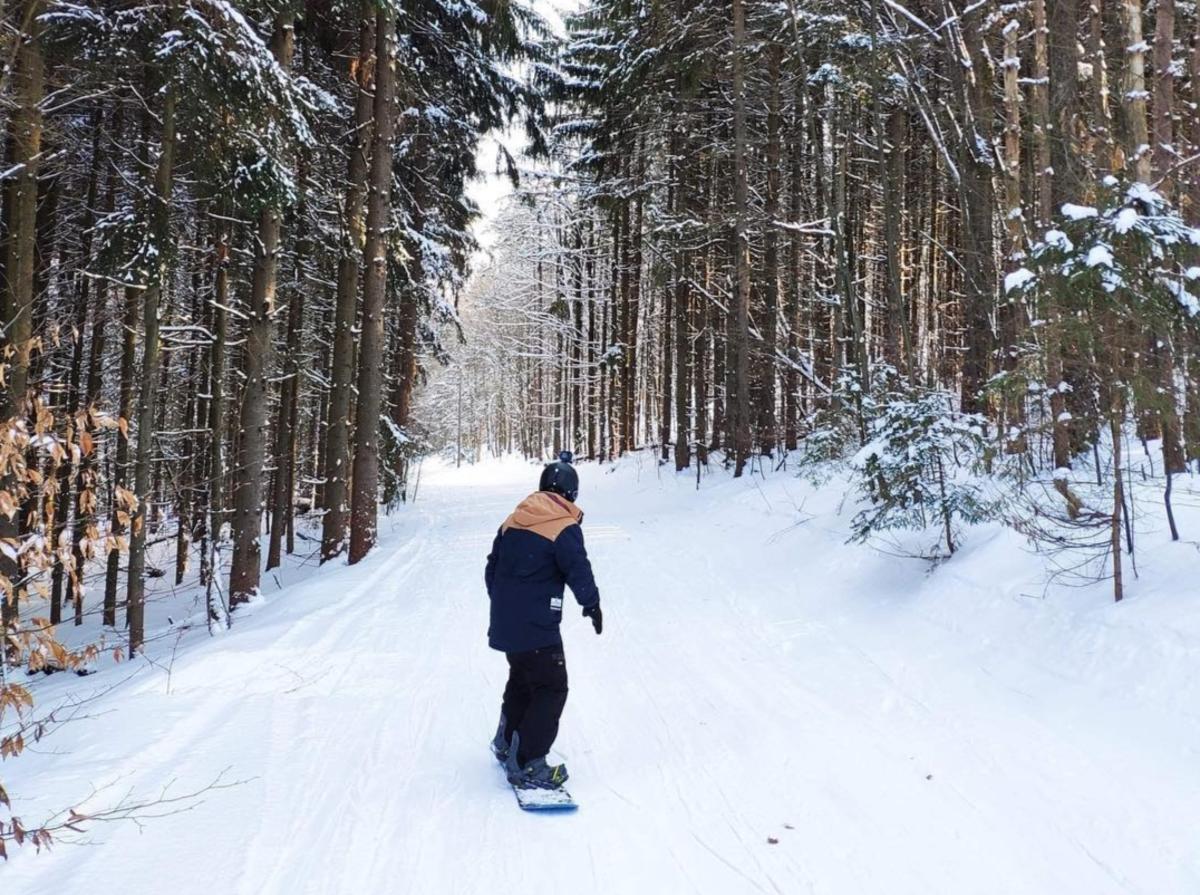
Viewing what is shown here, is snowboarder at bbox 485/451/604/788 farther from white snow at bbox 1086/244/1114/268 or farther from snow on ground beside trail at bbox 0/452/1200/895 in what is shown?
white snow at bbox 1086/244/1114/268

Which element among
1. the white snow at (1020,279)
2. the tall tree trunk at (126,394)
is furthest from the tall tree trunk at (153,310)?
the white snow at (1020,279)

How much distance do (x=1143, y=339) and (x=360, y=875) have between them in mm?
5834

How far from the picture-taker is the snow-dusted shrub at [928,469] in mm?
7023

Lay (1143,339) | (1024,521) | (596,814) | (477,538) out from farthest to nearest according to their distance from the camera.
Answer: (477,538)
(1024,521)
(1143,339)
(596,814)

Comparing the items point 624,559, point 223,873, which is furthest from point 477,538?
point 223,873

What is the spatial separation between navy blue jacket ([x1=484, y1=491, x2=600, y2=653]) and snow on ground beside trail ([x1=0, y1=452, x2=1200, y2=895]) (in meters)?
0.88

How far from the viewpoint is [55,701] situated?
768cm

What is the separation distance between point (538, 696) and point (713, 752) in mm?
1228

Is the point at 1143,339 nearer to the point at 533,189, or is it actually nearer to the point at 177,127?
the point at 177,127

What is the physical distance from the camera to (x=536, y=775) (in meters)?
4.00

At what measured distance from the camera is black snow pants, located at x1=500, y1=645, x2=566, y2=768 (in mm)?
4062

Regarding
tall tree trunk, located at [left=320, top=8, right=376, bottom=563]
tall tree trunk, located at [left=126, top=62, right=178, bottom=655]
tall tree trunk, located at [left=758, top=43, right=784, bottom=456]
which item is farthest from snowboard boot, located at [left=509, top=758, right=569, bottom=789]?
tall tree trunk, located at [left=758, top=43, right=784, bottom=456]

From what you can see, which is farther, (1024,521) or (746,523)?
(746,523)

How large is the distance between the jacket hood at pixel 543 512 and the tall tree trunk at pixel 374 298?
815cm
